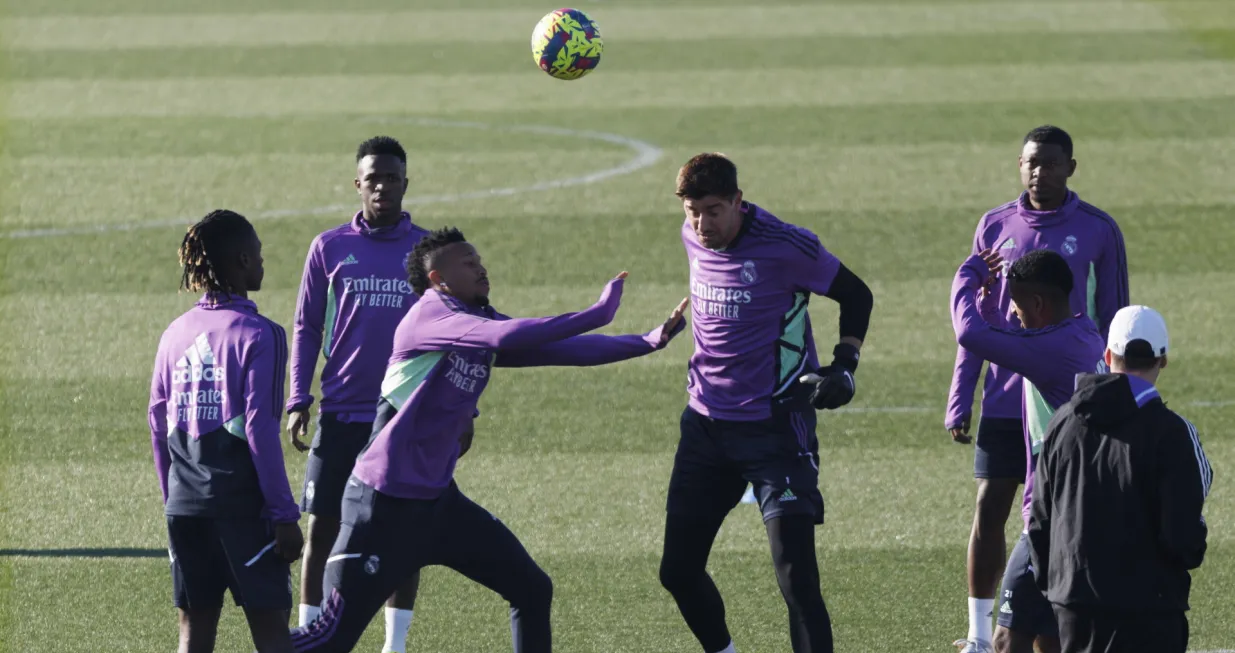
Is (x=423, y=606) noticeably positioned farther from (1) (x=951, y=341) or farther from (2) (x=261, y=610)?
(1) (x=951, y=341)

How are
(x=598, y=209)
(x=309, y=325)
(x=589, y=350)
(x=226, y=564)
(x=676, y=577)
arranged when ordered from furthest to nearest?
(x=598, y=209) < (x=309, y=325) < (x=676, y=577) < (x=589, y=350) < (x=226, y=564)

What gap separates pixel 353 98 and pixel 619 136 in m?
3.62

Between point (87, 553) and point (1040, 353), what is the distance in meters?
4.93

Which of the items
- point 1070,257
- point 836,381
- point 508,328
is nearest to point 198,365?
point 508,328

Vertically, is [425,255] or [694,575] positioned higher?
[425,255]

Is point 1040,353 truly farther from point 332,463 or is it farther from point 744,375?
point 332,463

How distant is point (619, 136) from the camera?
19031 mm

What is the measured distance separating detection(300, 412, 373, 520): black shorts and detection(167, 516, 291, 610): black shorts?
1168mm

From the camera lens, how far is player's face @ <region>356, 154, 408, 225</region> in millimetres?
7500

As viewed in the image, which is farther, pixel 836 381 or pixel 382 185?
pixel 382 185

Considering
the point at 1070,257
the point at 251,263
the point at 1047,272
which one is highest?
the point at 1070,257

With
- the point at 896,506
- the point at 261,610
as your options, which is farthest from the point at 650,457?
the point at 261,610

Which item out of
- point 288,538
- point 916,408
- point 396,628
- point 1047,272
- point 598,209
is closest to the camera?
point 288,538

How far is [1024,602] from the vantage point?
21.1 ft
